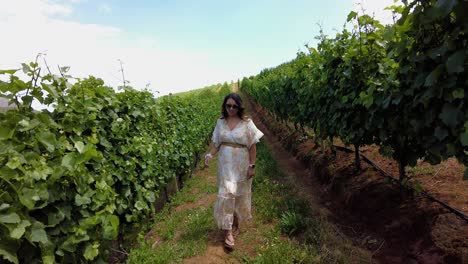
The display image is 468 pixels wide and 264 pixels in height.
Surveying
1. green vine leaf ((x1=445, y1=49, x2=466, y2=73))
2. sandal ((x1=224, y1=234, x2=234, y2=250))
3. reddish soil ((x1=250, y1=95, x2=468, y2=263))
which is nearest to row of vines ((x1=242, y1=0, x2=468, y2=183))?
green vine leaf ((x1=445, y1=49, x2=466, y2=73))

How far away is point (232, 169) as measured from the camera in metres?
4.76

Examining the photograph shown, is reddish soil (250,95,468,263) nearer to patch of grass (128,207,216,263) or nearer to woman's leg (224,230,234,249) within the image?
woman's leg (224,230,234,249)

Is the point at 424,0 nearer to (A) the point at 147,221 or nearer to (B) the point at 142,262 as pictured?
(B) the point at 142,262

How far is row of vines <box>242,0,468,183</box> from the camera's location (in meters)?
2.97

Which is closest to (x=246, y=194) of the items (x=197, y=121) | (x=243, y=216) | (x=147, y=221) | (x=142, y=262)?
(x=243, y=216)

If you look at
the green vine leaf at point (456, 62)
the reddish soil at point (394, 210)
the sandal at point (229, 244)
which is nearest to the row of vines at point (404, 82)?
the green vine leaf at point (456, 62)

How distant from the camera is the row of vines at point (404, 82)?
297 centimetres

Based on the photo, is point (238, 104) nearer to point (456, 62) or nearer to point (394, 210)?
point (456, 62)

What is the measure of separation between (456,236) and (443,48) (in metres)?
2.52

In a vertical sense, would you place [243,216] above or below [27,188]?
below

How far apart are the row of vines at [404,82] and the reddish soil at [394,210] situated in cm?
48

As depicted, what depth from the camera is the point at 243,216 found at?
16.5 ft

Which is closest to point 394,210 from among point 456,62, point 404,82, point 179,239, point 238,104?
point 404,82

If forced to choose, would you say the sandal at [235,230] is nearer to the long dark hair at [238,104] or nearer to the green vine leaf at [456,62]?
the long dark hair at [238,104]
